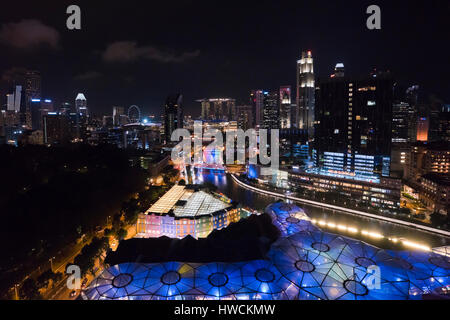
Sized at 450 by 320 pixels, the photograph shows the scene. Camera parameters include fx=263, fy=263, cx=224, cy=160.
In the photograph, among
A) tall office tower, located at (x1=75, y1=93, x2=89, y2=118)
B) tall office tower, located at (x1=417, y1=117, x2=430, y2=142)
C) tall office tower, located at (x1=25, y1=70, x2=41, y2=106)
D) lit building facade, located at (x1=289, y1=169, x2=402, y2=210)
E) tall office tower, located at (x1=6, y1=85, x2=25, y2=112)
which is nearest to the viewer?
lit building facade, located at (x1=289, y1=169, x2=402, y2=210)

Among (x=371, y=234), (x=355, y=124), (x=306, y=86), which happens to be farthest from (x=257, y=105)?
(x=371, y=234)

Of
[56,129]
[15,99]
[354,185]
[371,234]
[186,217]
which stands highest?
[15,99]

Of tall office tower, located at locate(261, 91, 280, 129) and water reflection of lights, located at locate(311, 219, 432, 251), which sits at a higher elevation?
tall office tower, located at locate(261, 91, 280, 129)

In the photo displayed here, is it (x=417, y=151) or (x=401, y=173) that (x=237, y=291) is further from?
(x=401, y=173)

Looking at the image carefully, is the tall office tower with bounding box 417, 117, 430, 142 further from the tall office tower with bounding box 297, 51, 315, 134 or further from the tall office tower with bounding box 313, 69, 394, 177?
the tall office tower with bounding box 297, 51, 315, 134

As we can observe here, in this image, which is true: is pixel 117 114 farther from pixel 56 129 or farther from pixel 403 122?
pixel 403 122

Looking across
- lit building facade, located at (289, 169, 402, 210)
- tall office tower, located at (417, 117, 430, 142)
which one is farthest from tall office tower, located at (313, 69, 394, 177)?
tall office tower, located at (417, 117, 430, 142)

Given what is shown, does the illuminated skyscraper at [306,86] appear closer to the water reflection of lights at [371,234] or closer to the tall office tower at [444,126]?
the tall office tower at [444,126]
